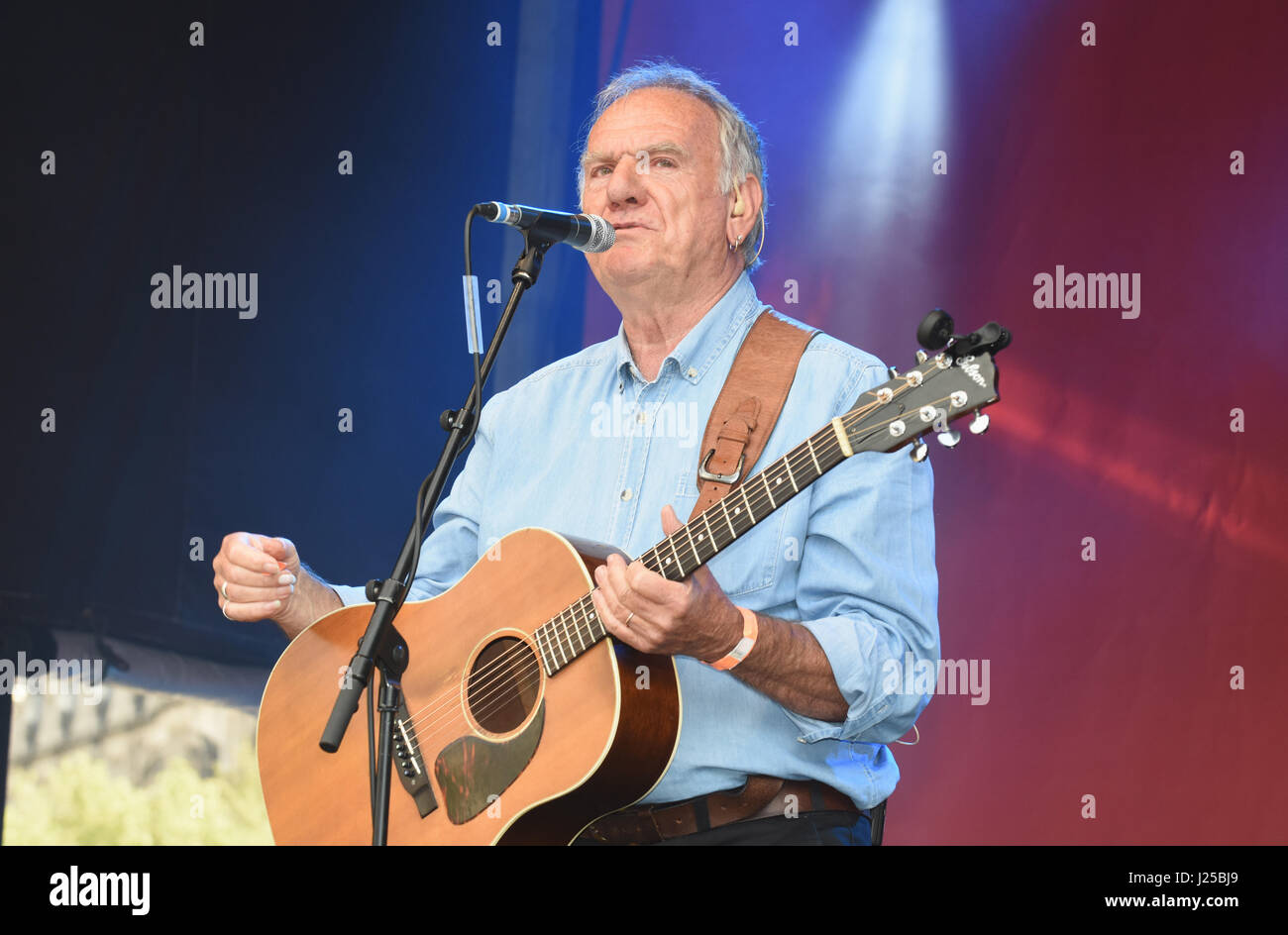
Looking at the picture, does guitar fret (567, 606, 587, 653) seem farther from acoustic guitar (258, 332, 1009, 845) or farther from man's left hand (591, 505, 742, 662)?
man's left hand (591, 505, 742, 662)

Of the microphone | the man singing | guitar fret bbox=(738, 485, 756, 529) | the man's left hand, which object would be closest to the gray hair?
the man singing

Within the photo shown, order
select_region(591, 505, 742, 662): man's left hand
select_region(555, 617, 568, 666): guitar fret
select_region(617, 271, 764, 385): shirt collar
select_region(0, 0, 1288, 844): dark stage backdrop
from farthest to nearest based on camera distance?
select_region(0, 0, 1288, 844): dark stage backdrop, select_region(617, 271, 764, 385): shirt collar, select_region(555, 617, 568, 666): guitar fret, select_region(591, 505, 742, 662): man's left hand

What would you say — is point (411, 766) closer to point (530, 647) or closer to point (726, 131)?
point (530, 647)

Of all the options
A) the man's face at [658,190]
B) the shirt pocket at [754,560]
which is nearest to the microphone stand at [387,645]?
the shirt pocket at [754,560]

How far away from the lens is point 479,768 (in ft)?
7.32

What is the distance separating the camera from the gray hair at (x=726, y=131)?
2.87 meters

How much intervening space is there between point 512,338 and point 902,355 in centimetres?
131

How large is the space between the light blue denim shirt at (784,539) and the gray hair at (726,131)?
229 millimetres

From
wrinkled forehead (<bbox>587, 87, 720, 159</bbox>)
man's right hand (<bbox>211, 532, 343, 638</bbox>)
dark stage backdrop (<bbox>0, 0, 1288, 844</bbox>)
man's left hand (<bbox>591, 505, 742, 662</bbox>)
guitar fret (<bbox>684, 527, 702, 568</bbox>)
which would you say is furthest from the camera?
dark stage backdrop (<bbox>0, 0, 1288, 844</bbox>)

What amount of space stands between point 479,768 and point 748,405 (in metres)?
0.92

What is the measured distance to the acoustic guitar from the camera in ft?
6.57

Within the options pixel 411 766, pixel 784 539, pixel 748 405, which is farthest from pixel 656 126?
pixel 411 766

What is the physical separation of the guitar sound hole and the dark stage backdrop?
70.6 inches

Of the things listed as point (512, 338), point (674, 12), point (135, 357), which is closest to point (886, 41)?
point (674, 12)
